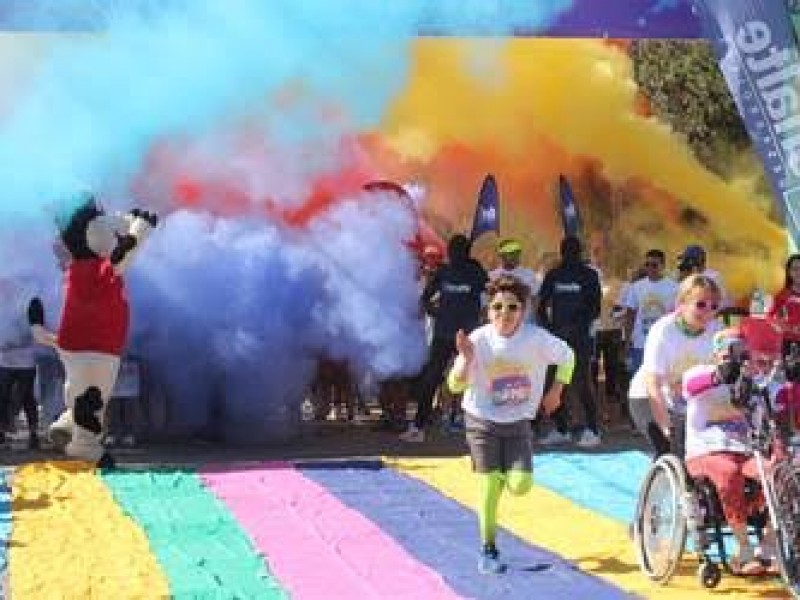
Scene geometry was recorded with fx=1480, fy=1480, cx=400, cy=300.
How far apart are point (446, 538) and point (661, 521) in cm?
140

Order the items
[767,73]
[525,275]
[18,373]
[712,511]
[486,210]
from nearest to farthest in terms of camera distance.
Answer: [712,511]
[767,73]
[18,373]
[525,275]
[486,210]

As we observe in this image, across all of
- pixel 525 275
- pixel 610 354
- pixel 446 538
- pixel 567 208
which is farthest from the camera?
pixel 567 208

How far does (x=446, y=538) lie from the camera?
7.79 meters

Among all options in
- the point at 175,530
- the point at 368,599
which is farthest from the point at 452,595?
the point at 175,530

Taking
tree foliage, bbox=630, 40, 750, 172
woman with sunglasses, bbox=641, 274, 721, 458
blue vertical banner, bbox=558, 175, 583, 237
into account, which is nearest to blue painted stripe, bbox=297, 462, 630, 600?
woman with sunglasses, bbox=641, 274, 721, 458

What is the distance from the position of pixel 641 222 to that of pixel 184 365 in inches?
224

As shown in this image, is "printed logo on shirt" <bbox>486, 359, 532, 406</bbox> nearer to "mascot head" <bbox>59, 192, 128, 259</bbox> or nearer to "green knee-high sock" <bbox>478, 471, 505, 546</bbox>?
"green knee-high sock" <bbox>478, 471, 505, 546</bbox>

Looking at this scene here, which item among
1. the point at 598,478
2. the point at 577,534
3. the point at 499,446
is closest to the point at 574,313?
the point at 598,478

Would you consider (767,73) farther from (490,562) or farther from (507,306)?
(490,562)

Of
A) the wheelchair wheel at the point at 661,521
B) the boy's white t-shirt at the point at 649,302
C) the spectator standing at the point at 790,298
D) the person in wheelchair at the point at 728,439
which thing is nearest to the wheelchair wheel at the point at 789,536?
the person in wheelchair at the point at 728,439

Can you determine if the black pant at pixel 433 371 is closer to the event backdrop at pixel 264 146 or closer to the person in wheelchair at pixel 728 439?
the event backdrop at pixel 264 146

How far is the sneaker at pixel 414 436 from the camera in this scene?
11.9 m

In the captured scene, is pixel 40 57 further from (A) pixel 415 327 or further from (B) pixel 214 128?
(A) pixel 415 327

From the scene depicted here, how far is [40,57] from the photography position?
10.8 metres
